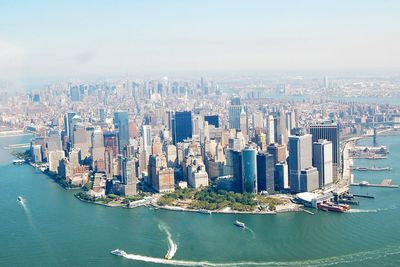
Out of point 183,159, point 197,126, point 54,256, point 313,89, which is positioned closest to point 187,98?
point 313,89

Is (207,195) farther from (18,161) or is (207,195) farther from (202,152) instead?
(18,161)

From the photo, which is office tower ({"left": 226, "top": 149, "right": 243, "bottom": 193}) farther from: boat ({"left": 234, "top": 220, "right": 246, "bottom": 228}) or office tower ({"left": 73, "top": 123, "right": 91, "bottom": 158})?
office tower ({"left": 73, "top": 123, "right": 91, "bottom": 158})

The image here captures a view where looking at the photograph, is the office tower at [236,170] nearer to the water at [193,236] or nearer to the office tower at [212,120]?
the water at [193,236]

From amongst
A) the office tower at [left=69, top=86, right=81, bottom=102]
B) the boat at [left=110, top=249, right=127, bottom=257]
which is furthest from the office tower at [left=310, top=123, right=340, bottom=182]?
the office tower at [left=69, top=86, right=81, bottom=102]

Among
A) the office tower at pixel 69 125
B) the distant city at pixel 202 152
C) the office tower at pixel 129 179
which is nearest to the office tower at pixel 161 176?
the distant city at pixel 202 152

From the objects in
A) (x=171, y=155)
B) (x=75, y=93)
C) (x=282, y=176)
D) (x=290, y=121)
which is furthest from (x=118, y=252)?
(x=75, y=93)
